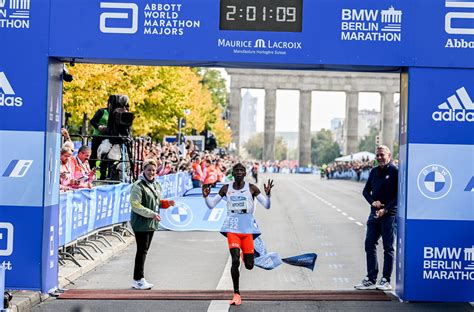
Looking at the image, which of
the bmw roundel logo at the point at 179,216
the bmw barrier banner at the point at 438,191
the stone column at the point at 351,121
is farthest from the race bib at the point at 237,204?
the stone column at the point at 351,121

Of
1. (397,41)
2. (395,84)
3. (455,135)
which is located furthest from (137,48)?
(395,84)

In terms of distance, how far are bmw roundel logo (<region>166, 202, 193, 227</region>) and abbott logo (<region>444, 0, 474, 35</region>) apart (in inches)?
444

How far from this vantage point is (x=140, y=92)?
3744 centimetres

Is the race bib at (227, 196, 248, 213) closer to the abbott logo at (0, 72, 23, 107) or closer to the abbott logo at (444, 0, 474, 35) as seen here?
the abbott logo at (0, 72, 23, 107)

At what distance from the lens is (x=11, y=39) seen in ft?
37.8

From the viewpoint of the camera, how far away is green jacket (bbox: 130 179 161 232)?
12.5 meters

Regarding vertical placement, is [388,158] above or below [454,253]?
above

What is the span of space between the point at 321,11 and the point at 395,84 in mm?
109784

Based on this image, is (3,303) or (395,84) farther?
(395,84)

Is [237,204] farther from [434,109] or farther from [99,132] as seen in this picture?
[99,132]

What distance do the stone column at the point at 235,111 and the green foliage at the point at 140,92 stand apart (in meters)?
59.6

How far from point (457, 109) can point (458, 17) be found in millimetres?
1163

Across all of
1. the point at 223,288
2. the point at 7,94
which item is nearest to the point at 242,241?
the point at 223,288

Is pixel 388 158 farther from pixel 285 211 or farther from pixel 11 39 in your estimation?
pixel 285 211
